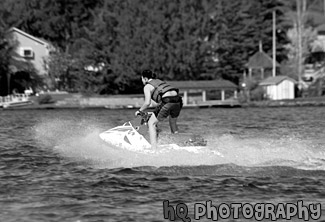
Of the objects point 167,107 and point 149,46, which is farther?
point 149,46

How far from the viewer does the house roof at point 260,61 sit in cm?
7544

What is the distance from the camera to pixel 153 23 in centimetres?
6781

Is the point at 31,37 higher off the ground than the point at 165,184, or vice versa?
the point at 31,37

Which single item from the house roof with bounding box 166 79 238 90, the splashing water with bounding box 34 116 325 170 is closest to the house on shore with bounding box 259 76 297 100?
the house roof with bounding box 166 79 238 90

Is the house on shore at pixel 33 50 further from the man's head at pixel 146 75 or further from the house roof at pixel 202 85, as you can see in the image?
the man's head at pixel 146 75

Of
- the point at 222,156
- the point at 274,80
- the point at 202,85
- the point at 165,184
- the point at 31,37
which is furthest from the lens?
the point at 31,37

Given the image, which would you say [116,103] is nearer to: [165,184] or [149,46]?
[149,46]

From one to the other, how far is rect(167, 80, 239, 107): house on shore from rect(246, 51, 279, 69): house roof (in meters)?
7.79

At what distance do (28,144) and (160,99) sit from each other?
7.73 meters

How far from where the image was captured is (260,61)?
249ft

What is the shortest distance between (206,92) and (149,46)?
6535mm

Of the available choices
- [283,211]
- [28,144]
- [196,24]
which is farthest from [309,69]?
[283,211]

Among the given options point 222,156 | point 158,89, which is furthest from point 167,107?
point 222,156

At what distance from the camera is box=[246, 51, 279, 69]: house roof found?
7544cm
